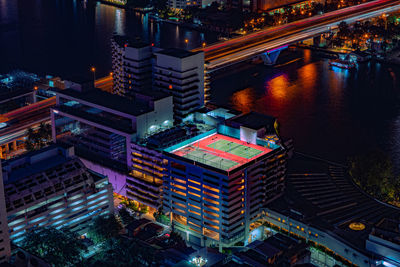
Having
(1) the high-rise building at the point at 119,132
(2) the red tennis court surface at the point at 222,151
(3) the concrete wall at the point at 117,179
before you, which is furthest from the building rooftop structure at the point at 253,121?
(3) the concrete wall at the point at 117,179

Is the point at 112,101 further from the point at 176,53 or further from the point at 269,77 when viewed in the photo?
the point at 269,77

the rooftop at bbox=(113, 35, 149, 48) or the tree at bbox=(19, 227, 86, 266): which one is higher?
the rooftop at bbox=(113, 35, 149, 48)

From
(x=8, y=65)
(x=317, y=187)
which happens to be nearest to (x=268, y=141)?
(x=317, y=187)

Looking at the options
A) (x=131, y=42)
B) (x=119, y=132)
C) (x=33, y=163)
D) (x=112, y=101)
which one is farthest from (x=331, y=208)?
(x=131, y=42)

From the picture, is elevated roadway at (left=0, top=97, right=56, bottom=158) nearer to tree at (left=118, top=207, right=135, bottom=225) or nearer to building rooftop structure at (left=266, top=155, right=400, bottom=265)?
tree at (left=118, top=207, right=135, bottom=225)

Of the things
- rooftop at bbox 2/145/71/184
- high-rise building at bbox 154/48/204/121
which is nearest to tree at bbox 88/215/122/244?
rooftop at bbox 2/145/71/184

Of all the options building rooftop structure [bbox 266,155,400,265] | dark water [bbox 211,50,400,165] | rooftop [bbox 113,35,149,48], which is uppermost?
rooftop [bbox 113,35,149,48]

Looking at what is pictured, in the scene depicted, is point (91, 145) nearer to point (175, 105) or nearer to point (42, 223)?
point (175, 105)
